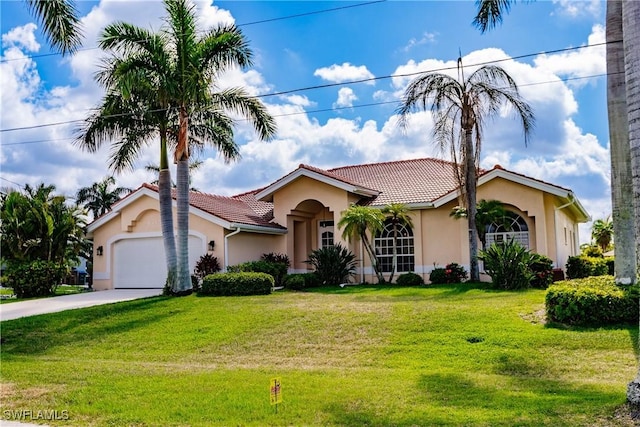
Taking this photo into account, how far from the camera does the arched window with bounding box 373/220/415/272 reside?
23.8m

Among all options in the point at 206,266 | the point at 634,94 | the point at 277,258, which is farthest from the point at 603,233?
the point at 634,94

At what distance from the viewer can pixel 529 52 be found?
576 inches

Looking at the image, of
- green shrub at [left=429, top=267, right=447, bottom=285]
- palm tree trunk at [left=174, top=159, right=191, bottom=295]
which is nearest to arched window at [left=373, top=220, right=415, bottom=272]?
green shrub at [left=429, top=267, right=447, bottom=285]

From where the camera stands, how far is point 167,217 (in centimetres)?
1938

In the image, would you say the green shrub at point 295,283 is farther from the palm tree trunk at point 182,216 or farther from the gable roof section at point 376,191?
the palm tree trunk at point 182,216

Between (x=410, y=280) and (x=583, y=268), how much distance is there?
21.0 ft

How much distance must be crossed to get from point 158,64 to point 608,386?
50.0 ft

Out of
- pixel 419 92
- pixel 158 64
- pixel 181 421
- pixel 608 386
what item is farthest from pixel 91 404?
pixel 419 92

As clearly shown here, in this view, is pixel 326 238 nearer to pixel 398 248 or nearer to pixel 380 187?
pixel 380 187

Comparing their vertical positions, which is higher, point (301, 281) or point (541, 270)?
point (541, 270)

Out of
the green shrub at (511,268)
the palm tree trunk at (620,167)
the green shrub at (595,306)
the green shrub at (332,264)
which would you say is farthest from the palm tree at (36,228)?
the palm tree trunk at (620,167)

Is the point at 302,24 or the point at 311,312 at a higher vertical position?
the point at 302,24

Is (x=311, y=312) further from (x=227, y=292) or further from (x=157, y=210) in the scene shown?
(x=157, y=210)

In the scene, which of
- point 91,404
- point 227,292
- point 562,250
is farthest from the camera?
point 562,250
